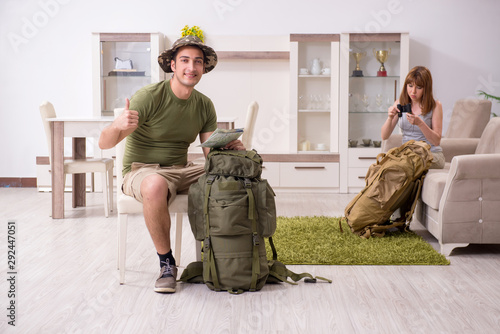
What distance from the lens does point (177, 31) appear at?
251 inches

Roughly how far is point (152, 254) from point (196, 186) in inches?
34.2

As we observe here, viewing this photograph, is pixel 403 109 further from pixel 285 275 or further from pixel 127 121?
pixel 127 121

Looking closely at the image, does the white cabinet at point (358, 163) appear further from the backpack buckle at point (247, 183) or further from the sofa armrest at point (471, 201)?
the backpack buckle at point (247, 183)

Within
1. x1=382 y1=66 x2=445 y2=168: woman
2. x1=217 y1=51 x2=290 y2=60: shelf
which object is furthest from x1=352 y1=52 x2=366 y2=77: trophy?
x1=382 y1=66 x2=445 y2=168: woman

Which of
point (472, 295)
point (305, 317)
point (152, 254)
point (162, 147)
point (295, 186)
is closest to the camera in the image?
point (305, 317)

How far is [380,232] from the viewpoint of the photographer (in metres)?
3.86

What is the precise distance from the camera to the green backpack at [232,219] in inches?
104

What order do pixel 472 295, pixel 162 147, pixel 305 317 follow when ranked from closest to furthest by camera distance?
pixel 305 317 < pixel 472 295 < pixel 162 147

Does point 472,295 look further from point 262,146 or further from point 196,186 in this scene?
point 262,146

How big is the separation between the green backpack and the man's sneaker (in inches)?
5.8

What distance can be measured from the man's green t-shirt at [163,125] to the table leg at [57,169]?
5.60ft

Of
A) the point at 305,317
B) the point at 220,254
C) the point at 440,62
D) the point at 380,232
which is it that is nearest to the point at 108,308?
the point at 220,254

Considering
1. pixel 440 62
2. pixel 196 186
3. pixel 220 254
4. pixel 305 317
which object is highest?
pixel 440 62

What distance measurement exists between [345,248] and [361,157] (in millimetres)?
2688
